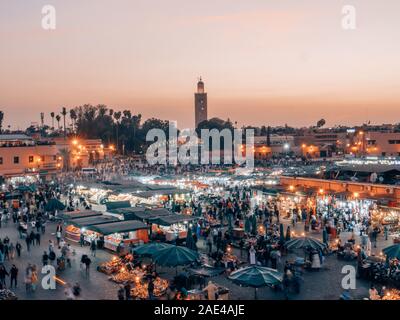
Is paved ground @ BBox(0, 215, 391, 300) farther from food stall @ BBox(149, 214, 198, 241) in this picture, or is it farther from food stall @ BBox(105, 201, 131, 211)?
food stall @ BBox(105, 201, 131, 211)

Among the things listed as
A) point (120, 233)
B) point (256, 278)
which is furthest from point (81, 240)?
point (256, 278)

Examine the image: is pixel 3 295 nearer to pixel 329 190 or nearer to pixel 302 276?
pixel 302 276

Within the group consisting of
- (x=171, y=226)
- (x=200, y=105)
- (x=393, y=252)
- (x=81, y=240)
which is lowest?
(x=81, y=240)

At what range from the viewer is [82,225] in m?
19.4

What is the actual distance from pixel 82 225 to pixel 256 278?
32.5 ft

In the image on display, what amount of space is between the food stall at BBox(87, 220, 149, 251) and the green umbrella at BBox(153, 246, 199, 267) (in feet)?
14.2

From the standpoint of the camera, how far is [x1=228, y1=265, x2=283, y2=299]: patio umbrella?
1173 cm

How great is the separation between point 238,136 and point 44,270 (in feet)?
285

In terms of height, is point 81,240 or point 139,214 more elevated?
point 139,214

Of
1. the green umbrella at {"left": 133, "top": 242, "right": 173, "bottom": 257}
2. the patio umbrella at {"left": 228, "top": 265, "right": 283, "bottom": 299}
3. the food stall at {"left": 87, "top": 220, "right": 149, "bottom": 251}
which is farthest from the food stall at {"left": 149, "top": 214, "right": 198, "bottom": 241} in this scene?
the patio umbrella at {"left": 228, "top": 265, "right": 283, "bottom": 299}

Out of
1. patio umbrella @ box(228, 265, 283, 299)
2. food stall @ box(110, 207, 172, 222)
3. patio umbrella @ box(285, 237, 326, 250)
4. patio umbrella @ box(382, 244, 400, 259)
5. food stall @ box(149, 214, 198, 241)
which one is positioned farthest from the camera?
food stall @ box(110, 207, 172, 222)

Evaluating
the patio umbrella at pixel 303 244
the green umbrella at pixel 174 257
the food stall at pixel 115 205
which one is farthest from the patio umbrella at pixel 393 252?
the food stall at pixel 115 205

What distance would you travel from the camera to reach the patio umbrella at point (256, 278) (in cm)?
1173

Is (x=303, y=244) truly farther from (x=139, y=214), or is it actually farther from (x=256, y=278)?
(x=139, y=214)
